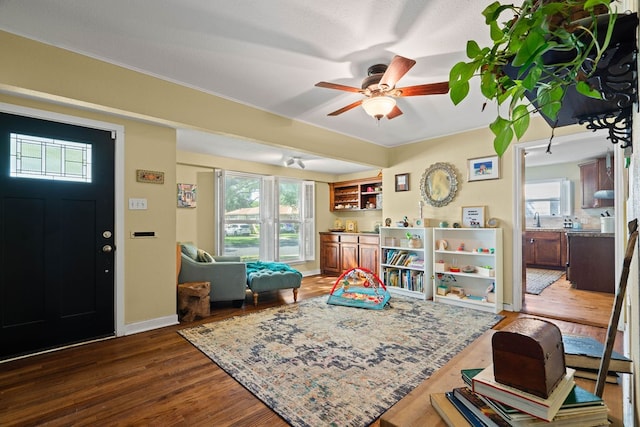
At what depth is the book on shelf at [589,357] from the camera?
86 cm

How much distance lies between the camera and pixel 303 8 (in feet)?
6.44

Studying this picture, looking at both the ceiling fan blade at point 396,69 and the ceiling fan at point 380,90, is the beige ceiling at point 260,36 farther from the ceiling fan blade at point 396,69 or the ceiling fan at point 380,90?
the ceiling fan blade at point 396,69

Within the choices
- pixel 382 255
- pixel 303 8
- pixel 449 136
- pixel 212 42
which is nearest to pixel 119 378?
pixel 212 42

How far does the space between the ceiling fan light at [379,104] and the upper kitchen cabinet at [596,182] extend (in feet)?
18.5

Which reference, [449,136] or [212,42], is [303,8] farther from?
[449,136]

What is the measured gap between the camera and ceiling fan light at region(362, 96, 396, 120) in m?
2.59

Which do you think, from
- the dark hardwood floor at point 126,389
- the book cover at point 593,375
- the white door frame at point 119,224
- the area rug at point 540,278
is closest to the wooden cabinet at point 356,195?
the area rug at point 540,278

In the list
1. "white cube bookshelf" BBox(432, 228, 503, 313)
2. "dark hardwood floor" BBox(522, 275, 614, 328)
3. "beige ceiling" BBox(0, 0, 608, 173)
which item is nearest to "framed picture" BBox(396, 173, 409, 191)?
"white cube bookshelf" BBox(432, 228, 503, 313)

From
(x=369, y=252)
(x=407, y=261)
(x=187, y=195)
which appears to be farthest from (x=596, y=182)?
(x=187, y=195)

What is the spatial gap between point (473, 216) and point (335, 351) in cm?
285

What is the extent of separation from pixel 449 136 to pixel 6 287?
17.7ft

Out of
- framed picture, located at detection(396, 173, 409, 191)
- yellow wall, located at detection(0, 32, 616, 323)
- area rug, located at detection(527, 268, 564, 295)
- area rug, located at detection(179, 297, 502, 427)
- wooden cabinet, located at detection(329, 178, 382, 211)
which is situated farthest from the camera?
wooden cabinet, located at detection(329, 178, 382, 211)

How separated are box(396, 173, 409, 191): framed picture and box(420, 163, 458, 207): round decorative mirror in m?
0.28

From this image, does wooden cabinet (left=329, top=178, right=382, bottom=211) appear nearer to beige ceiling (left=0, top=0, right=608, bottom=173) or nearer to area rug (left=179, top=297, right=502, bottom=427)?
area rug (left=179, top=297, right=502, bottom=427)
